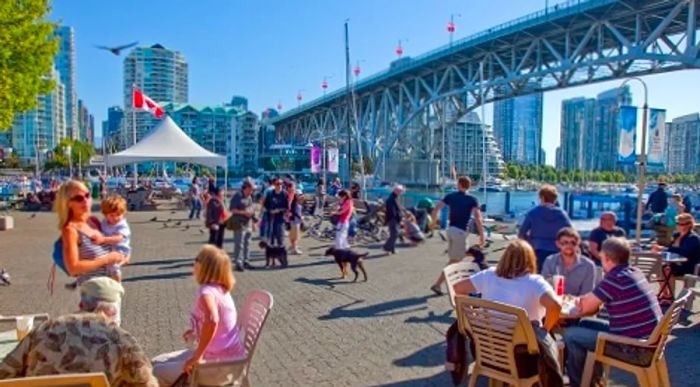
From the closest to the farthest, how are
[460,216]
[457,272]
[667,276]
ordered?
[457,272] → [667,276] → [460,216]

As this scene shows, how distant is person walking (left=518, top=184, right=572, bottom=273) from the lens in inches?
268

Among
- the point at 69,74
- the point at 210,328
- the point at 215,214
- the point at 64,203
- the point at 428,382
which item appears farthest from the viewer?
the point at 69,74

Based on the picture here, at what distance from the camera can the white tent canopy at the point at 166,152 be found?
23.6 m

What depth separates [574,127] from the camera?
3597 inches

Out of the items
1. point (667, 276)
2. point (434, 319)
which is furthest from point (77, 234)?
point (667, 276)

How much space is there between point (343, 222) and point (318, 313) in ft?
12.2

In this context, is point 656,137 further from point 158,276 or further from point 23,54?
point 23,54

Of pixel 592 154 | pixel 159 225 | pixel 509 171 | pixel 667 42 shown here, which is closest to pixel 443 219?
pixel 159 225

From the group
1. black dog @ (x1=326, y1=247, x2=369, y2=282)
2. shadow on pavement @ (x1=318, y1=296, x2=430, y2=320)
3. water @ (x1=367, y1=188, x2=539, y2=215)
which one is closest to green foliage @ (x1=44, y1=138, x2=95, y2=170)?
water @ (x1=367, y1=188, x2=539, y2=215)

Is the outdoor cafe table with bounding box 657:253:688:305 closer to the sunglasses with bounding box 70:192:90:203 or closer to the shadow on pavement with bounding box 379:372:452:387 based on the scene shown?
the shadow on pavement with bounding box 379:372:452:387

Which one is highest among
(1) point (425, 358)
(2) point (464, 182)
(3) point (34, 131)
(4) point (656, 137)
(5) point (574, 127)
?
(3) point (34, 131)

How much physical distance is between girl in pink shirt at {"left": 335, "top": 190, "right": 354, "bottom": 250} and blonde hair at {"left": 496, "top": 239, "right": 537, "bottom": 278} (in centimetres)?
588

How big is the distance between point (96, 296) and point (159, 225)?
56.6ft

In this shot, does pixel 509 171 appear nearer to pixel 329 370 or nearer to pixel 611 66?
pixel 611 66
